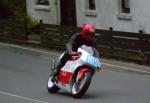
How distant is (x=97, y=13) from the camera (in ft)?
93.0

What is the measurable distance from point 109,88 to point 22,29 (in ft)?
39.2

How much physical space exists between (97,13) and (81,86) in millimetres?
13664

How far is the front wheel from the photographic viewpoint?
1483 centimetres

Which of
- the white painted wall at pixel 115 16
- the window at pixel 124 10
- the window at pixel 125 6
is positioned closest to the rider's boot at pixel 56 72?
the white painted wall at pixel 115 16

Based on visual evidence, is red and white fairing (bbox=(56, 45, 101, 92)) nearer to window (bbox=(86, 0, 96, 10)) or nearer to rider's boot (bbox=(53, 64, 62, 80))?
rider's boot (bbox=(53, 64, 62, 80))

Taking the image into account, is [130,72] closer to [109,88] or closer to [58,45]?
[109,88]

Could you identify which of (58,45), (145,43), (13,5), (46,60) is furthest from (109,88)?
(13,5)

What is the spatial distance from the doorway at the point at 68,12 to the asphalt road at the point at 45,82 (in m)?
5.16

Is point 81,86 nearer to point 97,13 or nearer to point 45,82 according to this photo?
point 45,82

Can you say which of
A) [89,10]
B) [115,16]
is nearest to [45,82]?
[115,16]

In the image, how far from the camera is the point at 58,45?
85.9 ft

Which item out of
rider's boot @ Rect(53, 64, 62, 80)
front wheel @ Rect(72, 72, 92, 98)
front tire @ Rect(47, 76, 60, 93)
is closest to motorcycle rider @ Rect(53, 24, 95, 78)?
rider's boot @ Rect(53, 64, 62, 80)

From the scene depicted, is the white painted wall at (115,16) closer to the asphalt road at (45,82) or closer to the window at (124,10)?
the window at (124,10)

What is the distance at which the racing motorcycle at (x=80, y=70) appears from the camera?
585 inches
